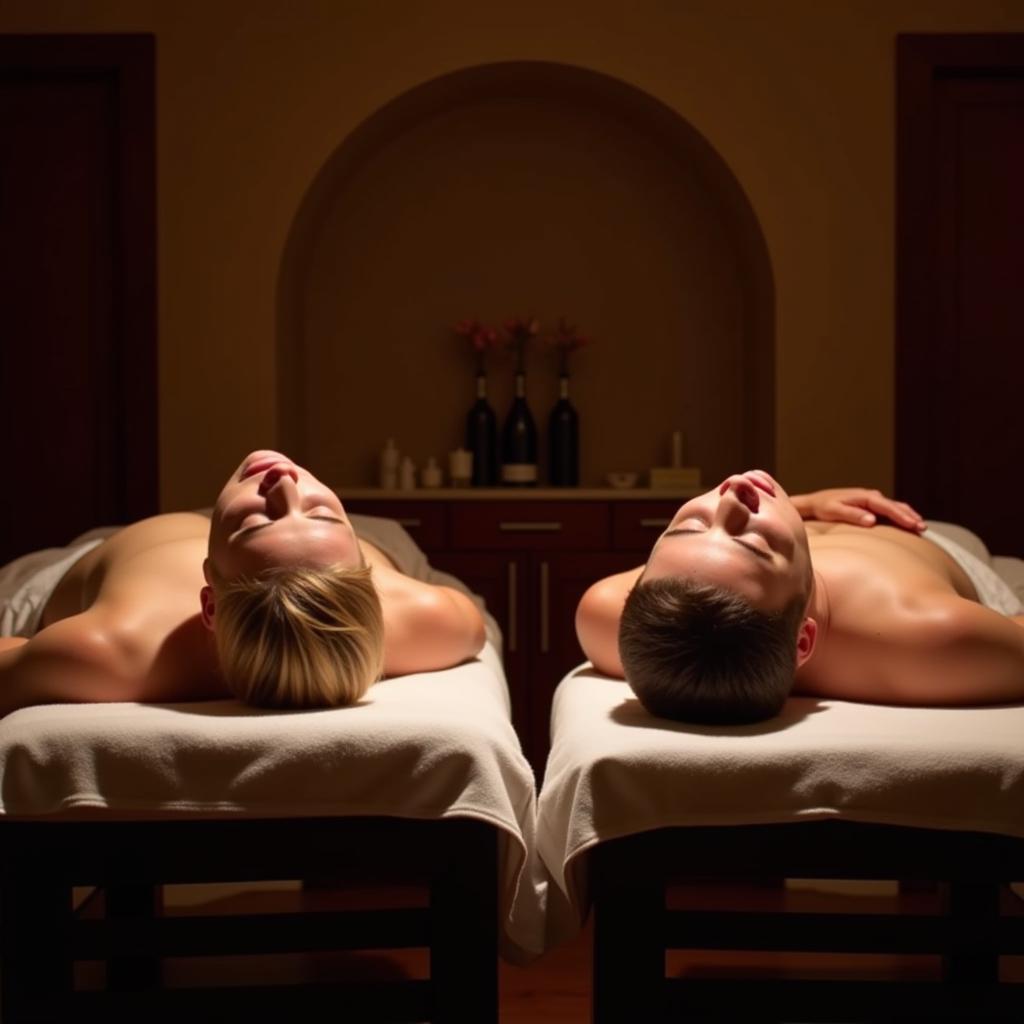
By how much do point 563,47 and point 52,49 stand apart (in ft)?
5.15

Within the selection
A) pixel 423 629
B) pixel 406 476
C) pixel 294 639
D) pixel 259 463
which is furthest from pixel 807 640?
pixel 406 476

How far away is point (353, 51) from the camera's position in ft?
13.0

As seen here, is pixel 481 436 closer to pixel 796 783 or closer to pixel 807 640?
pixel 807 640

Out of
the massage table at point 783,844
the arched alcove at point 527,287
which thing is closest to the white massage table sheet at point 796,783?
the massage table at point 783,844

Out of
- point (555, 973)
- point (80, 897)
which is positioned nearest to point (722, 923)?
point (555, 973)

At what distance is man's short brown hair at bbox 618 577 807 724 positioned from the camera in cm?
166

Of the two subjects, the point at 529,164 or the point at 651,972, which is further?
the point at 529,164

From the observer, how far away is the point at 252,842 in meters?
1.60

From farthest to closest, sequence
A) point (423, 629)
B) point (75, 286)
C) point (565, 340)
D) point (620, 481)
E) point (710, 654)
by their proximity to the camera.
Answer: point (565, 340), point (620, 481), point (75, 286), point (423, 629), point (710, 654)

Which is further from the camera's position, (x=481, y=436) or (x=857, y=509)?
(x=481, y=436)

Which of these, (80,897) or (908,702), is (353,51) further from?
(908,702)

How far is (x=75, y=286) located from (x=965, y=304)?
2798mm

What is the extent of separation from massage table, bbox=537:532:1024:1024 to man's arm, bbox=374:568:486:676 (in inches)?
18.6

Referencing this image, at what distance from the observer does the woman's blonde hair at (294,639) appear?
1.72 m
